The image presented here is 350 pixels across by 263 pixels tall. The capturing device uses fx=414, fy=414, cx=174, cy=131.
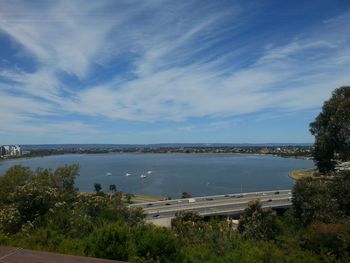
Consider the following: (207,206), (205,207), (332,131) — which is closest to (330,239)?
(332,131)

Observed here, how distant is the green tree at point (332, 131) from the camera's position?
20.0 m

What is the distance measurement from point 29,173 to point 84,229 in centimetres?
1384

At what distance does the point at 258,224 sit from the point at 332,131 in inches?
239

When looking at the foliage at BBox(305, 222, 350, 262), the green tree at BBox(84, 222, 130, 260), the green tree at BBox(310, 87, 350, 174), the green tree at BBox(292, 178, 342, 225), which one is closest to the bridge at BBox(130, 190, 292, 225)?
the green tree at BBox(292, 178, 342, 225)

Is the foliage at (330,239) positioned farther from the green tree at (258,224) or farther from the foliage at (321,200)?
the foliage at (321,200)

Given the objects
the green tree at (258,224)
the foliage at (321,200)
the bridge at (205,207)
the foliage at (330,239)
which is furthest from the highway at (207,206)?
the foliage at (330,239)

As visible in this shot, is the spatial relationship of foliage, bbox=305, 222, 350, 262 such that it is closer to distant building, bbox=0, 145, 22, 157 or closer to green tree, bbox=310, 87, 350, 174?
green tree, bbox=310, 87, 350, 174

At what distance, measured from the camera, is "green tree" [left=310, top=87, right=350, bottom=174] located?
65.6ft

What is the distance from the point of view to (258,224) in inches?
830

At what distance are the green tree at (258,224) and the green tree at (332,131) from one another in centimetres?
423

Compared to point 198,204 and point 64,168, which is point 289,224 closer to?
point 64,168

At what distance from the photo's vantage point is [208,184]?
72.4m

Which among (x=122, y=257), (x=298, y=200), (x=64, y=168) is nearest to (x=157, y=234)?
(x=122, y=257)

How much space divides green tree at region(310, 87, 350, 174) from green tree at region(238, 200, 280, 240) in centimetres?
423
